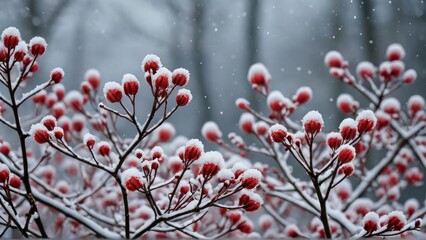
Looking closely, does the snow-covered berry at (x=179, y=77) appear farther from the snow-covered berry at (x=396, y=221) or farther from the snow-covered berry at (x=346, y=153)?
the snow-covered berry at (x=396, y=221)

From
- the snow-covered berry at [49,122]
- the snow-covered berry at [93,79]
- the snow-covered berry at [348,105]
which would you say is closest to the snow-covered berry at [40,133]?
the snow-covered berry at [49,122]

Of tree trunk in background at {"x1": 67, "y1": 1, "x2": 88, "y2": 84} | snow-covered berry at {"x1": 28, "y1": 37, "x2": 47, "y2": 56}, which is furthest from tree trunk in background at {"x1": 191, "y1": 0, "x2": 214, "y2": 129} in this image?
snow-covered berry at {"x1": 28, "y1": 37, "x2": 47, "y2": 56}

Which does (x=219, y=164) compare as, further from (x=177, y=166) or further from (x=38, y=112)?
(x=38, y=112)

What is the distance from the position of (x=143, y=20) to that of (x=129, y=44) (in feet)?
0.75

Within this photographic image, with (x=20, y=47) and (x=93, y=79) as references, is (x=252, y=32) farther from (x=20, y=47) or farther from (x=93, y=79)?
(x=20, y=47)

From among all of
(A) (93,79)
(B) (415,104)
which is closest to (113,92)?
(A) (93,79)

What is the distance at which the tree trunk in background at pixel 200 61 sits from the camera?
11.2 feet

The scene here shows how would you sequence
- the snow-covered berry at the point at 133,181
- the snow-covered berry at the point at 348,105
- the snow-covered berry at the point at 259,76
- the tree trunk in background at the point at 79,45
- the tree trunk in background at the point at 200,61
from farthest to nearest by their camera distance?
the tree trunk in background at the point at 79,45 < the tree trunk in background at the point at 200,61 < the snow-covered berry at the point at 348,105 < the snow-covered berry at the point at 259,76 < the snow-covered berry at the point at 133,181

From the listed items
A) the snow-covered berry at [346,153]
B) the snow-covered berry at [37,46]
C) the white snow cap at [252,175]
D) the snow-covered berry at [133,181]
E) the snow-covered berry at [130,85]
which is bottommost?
the snow-covered berry at [133,181]

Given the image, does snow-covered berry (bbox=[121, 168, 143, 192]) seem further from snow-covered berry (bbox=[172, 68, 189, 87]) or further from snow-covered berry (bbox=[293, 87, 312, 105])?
snow-covered berry (bbox=[293, 87, 312, 105])

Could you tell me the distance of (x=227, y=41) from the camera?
377 centimetres

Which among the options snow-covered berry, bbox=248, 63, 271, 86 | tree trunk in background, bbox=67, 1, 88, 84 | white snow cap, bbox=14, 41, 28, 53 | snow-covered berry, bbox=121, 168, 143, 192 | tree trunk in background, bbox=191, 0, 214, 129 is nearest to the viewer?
snow-covered berry, bbox=121, 168, 143, 192

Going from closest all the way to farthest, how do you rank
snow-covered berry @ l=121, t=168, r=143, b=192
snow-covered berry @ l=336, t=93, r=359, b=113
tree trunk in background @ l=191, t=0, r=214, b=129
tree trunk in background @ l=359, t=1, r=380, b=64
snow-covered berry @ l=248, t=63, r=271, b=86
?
1. snow-covered berry @ l=121, t=168, r=143, b=192
2. snow-covered berry @ l=248, t=63, r=271, b=86
3. snow-covered berry @ l=336, t=93, r=359, b=113
4. tree trunk in background @ l=359, t=1, r=380, b=64
5. tree trunk in background @ l=191, t=0, r=214, b=129

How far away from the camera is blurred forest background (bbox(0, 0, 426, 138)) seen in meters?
3.42
